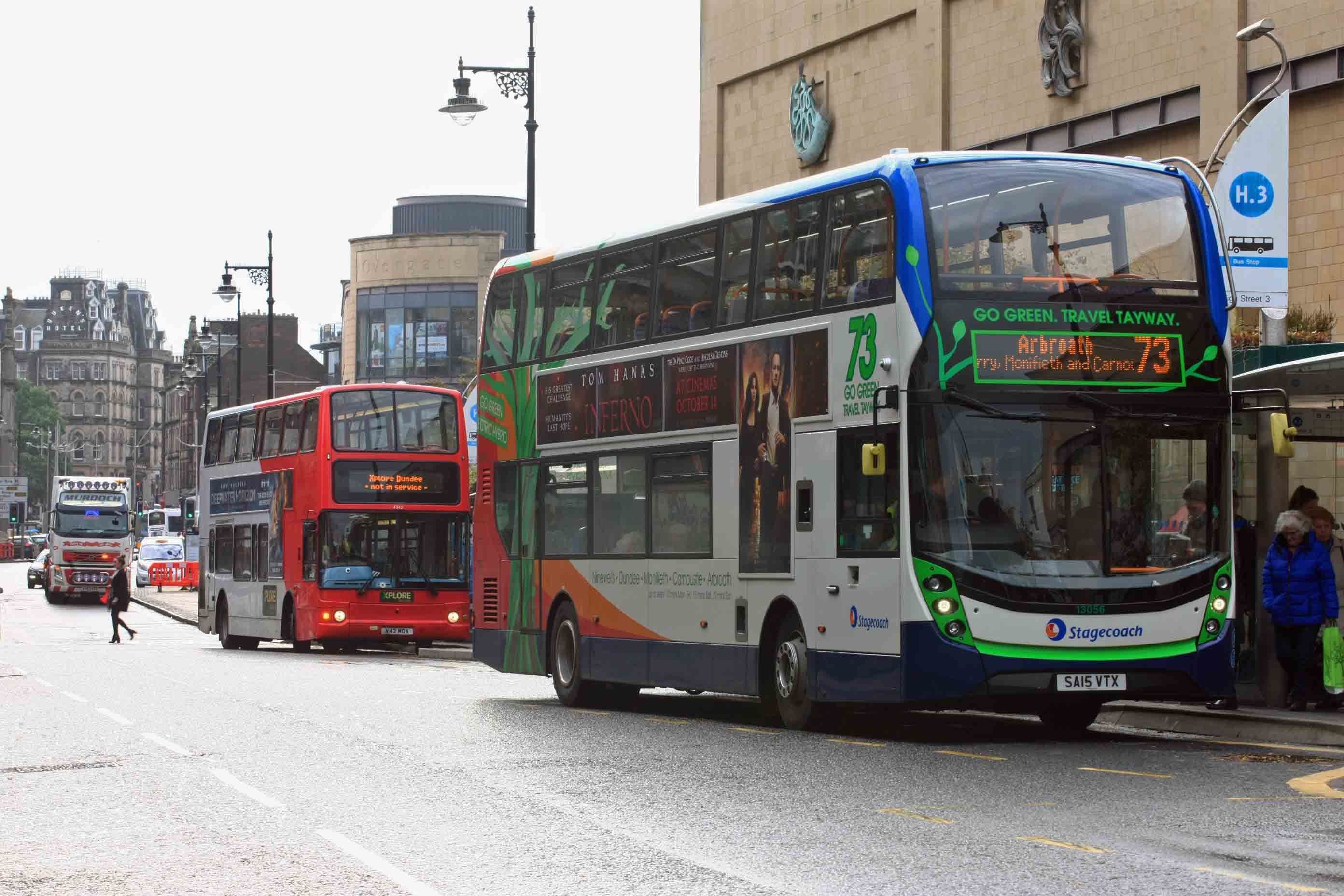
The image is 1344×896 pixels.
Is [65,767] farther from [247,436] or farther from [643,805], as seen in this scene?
[247,436]

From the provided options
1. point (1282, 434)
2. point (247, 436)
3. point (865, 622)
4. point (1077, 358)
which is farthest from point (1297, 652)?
point (247, 436)

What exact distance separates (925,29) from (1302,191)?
35.9 feet

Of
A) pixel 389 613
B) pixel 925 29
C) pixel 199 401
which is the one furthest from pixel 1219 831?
pixel 199 401

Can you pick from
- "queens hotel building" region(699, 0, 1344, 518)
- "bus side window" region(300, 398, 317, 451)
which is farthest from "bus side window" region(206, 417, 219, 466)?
"queens hotel building" region(699, 0, 1344, 518)

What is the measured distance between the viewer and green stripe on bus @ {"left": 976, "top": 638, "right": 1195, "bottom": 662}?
14477 millimetres

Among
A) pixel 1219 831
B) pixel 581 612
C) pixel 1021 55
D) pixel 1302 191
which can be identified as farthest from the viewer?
pixel 1021 55

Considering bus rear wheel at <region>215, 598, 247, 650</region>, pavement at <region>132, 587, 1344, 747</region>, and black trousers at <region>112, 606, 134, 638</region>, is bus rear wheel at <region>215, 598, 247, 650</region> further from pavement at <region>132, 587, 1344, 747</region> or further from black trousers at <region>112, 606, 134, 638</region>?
pavement at <region>132, 587, 1344, 747</region>

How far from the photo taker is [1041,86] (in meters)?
33.3

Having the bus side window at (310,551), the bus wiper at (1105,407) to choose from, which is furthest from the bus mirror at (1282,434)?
the bus side window at (310,551)

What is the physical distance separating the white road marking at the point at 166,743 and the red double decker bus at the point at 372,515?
15.5 meters

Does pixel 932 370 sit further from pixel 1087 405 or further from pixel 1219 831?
pixel 1219 831

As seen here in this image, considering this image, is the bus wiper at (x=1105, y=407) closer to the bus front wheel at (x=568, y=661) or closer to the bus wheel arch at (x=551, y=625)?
the bus front wheel at (x=568, y=661)

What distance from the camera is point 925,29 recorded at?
1432 inches

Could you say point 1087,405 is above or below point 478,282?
below
